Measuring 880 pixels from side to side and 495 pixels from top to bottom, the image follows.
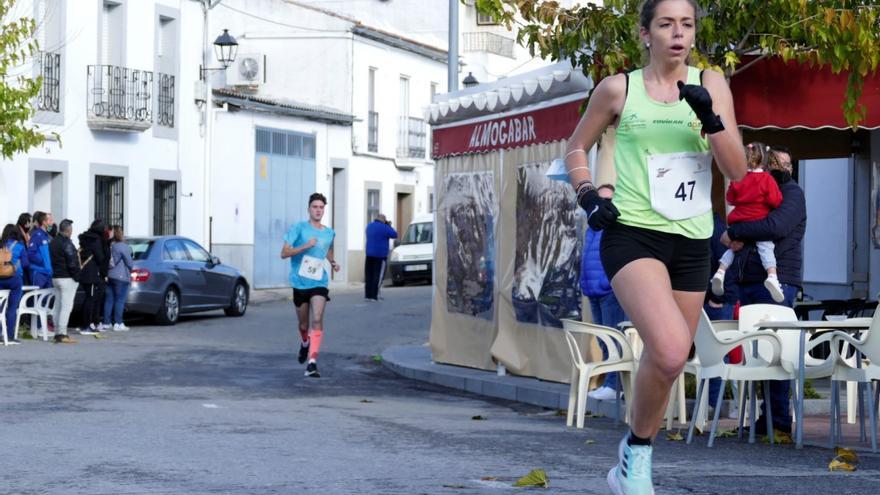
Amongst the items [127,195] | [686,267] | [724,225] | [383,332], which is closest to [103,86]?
[127,195]

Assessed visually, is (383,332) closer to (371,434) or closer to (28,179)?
(28,179)

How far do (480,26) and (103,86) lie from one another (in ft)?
79.1

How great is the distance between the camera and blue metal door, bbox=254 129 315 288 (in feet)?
129

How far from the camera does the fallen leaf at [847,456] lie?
8.77 m

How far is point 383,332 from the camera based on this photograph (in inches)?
951

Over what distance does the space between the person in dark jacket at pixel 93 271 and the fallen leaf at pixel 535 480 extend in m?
16.4

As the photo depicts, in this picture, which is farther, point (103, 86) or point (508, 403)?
point (103, 86)

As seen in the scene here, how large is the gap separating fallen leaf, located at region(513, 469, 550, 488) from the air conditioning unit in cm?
3535

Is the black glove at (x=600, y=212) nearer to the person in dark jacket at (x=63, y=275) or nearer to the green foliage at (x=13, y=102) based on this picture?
the person in dark jacket at (x=63, y=275)

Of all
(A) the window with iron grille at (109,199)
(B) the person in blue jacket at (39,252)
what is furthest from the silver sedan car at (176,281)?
(A) the window with iron grille at (109,199)

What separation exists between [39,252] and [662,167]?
17.9 metres

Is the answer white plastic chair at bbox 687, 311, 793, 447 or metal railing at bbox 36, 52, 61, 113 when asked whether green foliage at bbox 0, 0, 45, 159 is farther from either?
white plastic chair at bbox 687, 311, 793, 447

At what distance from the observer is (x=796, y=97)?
1305cm

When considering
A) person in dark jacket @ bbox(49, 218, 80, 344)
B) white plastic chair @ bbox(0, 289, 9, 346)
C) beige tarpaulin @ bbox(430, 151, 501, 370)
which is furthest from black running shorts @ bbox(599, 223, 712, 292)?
person in dark jacket @ bbox(49, 218, 80, 344)
